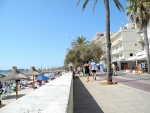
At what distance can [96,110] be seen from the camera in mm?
4730

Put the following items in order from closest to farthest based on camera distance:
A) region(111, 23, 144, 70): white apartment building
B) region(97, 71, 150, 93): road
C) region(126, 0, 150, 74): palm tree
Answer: region(97, 71, 150, 93): road → region(126, 0, 150, 74): palm tree → region(111, 23, 144, 70): white apartment building

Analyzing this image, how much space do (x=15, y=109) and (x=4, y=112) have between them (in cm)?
16

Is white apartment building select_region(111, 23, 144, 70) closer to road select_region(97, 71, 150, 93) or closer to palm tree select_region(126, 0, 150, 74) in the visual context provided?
palm tree select_region(126, 0, 150, 74)

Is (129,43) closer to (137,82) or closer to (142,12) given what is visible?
(142,12)

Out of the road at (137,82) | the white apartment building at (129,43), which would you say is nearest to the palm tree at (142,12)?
the road at (137,82)

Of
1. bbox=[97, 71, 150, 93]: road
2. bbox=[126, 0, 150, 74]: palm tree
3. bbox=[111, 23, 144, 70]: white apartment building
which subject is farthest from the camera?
bbox=[111, 23, 144, 70]: white apartment building

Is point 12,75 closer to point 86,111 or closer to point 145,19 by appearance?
point 86,111

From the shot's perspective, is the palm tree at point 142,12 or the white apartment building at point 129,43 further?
the white apartment building at point 129,43

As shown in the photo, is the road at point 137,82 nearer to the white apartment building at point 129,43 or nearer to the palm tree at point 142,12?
the palm tree at point 142,12

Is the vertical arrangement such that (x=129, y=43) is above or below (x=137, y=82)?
above

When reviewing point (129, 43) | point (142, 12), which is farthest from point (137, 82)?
point (129, 43)

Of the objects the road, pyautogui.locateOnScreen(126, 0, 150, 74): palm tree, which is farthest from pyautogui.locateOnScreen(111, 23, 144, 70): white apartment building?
the road

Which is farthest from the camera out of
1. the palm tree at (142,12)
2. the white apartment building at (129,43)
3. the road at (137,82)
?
the white apartment building at (129,43)

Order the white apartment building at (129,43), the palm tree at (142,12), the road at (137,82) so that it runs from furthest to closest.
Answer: the white apartment building at (129,43) < the palm tree at (142,12) < the road at (137,82)
